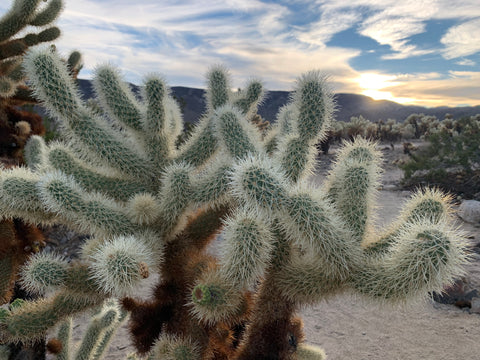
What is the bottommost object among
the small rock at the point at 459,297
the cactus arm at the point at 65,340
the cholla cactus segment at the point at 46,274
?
the small rock at the point at 459,297

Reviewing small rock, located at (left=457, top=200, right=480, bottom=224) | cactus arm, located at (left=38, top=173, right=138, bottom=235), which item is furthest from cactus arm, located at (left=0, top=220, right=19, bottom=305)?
small rock, located at (left=457, top=200, right=480, bottom=224)

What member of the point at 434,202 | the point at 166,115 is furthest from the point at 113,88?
the point at 434,202

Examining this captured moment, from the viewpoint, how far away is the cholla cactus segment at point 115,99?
2.01 metres

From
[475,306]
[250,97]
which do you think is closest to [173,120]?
[250,97]

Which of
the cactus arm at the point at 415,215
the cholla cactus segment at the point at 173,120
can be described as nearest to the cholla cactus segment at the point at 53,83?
the cholla cactus segment at the point at 173,120

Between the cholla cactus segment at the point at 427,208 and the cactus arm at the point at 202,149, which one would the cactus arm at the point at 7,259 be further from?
the cholla cactus segment at the point at 427,208

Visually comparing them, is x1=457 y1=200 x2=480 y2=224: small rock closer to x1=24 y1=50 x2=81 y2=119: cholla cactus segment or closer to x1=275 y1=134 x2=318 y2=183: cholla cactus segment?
x1=275 y1=134 x2=318 y2=183: cholla cactus segment

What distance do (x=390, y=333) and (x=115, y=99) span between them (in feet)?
14.3

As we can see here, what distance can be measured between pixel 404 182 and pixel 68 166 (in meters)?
11.2

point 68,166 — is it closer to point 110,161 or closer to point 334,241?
point 110,161

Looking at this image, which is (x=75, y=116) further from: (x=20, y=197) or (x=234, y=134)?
(x=234, y=134)

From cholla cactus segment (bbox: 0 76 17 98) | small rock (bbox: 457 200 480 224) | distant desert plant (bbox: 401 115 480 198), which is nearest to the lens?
cholla cactus segment (bbox: 0 76 17 98)

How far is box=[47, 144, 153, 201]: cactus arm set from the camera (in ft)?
6.22

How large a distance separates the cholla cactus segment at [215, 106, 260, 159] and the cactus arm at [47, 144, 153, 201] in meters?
0.53
